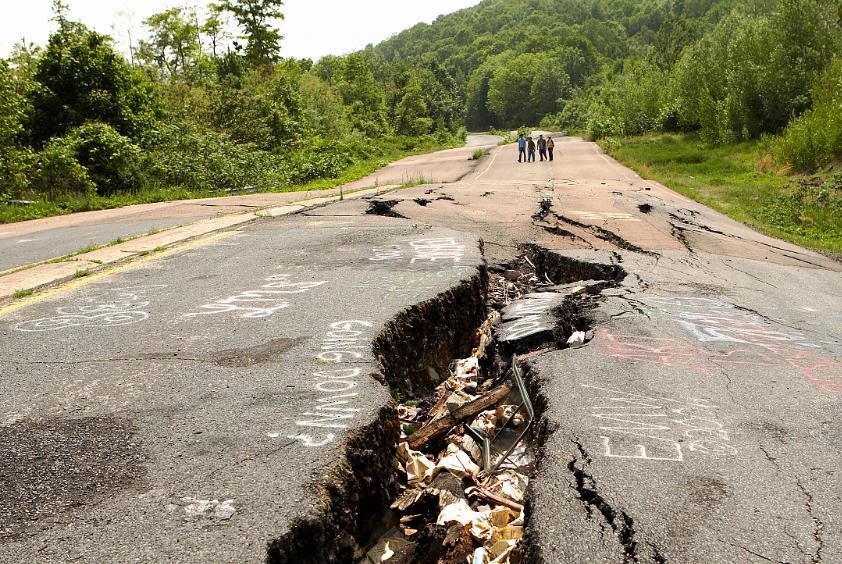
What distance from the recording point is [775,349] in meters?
5.57

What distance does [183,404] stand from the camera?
3635 mm

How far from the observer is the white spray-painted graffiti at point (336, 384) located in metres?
3.39

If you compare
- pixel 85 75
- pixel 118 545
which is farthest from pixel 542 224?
pixel 85 75

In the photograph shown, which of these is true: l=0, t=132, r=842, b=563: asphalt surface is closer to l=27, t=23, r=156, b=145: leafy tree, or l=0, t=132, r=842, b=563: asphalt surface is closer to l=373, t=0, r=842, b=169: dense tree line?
l=27, t=23, r=156, b=145: leafy tree

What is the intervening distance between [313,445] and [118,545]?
100 centimetres

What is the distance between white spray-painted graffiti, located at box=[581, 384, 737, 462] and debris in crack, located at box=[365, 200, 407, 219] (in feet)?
26.9

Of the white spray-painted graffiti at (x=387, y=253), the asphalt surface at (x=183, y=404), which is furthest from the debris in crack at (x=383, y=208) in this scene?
the asphalt surface at (x=183, y=404)

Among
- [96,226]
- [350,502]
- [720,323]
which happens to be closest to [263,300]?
[350,502]

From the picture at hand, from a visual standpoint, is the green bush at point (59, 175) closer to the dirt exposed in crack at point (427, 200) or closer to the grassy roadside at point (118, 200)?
the grassy roadside at point (118, 200)

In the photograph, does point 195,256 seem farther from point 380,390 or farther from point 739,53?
point 739,53

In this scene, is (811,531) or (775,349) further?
(775,349)

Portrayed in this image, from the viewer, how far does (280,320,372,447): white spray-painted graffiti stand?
3387mm

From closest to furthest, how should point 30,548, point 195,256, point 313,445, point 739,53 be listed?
point 30,548 < point 313,445 < point 195,256 < point 739,53

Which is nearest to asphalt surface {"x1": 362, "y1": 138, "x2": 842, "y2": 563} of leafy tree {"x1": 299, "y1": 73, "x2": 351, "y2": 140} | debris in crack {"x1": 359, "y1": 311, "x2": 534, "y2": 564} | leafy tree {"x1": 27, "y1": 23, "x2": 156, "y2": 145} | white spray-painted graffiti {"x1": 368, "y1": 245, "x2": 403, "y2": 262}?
debris in crack {"x1": 359, "y1": 311, "x2": 534, "y2": 564}
